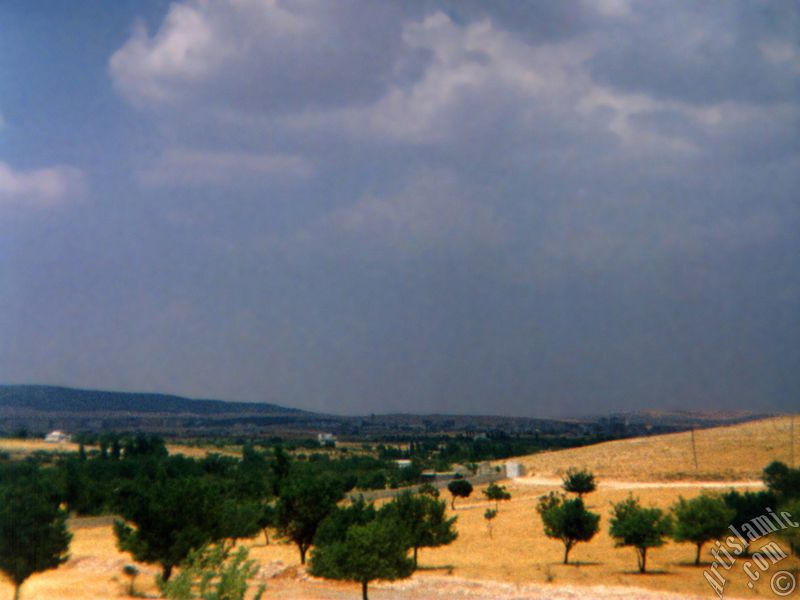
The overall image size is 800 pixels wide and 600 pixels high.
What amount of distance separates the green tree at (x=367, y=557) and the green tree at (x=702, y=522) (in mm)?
17374

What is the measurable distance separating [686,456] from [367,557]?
72992mm

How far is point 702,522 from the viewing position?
136ft

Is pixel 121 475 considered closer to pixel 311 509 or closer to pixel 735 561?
pixel 311 509

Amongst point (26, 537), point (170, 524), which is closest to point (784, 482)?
point (170, 524)

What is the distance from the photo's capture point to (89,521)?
60.4 m

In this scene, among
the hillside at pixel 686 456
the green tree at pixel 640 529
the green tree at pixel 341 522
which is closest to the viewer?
the green tree at pixel 341 522

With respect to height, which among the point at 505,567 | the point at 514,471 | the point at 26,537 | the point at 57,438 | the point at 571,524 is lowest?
the point at 57,438

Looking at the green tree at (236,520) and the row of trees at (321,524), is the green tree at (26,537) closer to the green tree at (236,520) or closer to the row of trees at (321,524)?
the row of trees at (321,524)

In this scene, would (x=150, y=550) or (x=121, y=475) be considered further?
(x=121, y=475)

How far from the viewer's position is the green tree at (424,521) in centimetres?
4181

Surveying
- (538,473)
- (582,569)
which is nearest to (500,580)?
(582,569)

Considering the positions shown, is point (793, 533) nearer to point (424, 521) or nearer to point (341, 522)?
point (424, 521)

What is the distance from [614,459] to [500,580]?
215ft

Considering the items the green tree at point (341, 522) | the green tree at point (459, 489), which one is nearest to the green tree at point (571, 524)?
the green tree at point (341, 522)
